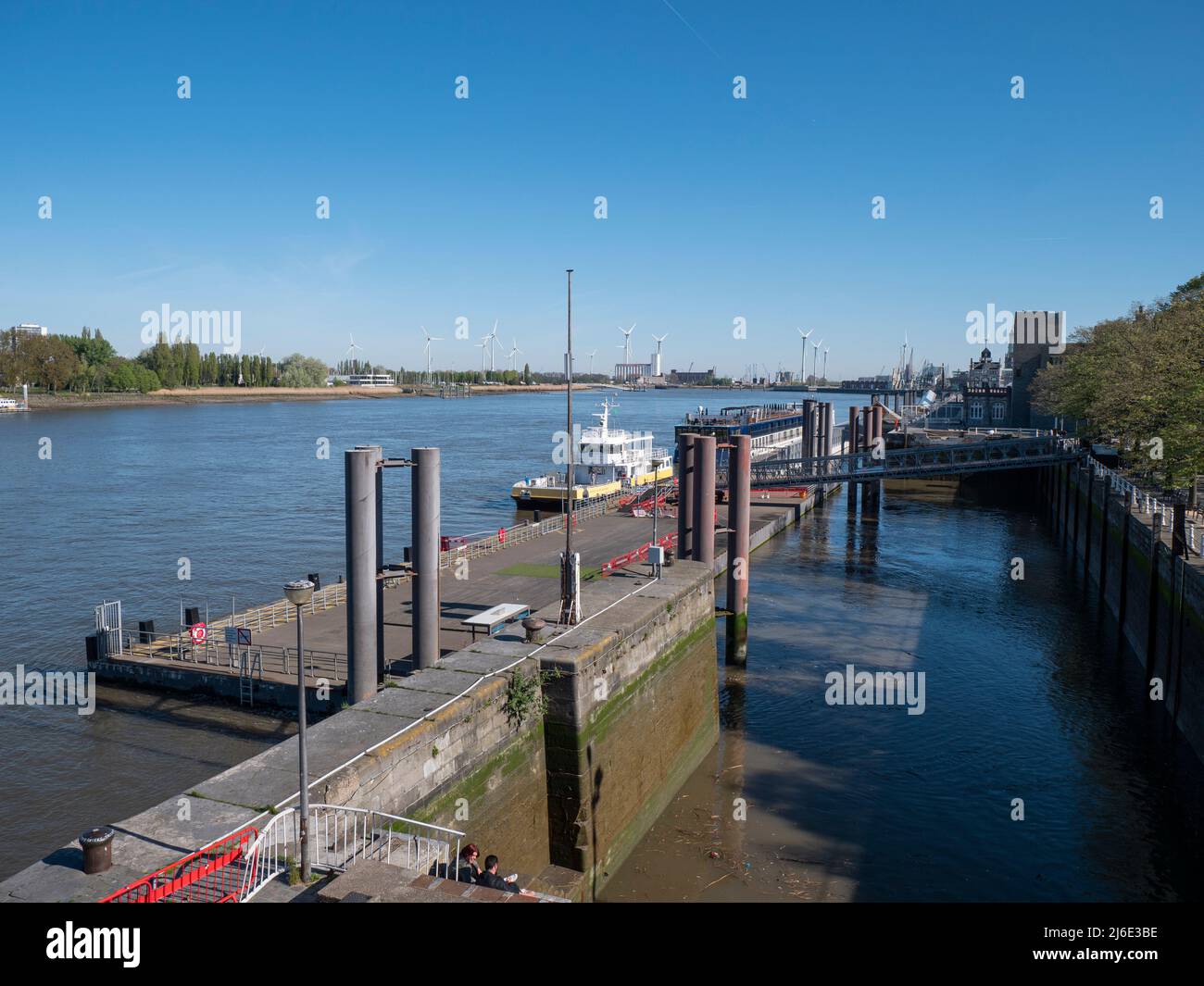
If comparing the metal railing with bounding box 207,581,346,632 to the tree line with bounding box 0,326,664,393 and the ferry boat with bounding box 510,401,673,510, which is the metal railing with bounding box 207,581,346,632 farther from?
the tree line with bounding box 0,326,664,393

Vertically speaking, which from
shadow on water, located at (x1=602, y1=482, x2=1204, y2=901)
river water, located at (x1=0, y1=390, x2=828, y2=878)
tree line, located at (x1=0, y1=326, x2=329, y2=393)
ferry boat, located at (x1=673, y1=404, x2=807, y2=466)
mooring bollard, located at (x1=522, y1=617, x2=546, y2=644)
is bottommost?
shadow on water, located at (x1=602, y1=482, x2=1204, y2=901)

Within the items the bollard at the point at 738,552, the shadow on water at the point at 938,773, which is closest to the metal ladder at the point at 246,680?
the shadow on water at the point at 938,773

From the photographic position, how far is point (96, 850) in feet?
30.2

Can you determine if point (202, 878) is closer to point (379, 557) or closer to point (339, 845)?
point (339, 845)

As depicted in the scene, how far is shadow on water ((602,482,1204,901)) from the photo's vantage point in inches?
661

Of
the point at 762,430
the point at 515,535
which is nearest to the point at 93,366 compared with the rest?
the point at 762,430

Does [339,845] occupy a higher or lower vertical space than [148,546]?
higher

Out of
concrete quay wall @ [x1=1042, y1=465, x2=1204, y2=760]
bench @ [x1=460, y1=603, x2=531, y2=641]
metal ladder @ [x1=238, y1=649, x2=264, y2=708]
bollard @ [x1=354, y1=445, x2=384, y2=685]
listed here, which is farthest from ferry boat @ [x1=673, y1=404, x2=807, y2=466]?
bollard @ [x1=354, y1=445, x2=384, y2=685]

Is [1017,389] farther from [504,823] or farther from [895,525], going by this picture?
[504,823]

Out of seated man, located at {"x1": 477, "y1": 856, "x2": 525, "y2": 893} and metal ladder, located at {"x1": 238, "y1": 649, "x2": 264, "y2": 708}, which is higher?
seated man, located at {"x1": 477, "y1": 856, "x2": 525, "y2": 893}

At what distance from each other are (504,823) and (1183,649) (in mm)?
18616

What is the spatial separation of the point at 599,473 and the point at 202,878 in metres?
52.0

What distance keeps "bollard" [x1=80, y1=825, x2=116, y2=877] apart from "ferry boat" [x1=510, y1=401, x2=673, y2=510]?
44103 millimetres

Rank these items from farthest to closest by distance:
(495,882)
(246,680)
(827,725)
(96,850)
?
(827,725) → (246,680) → (495,882) → (96,850)
